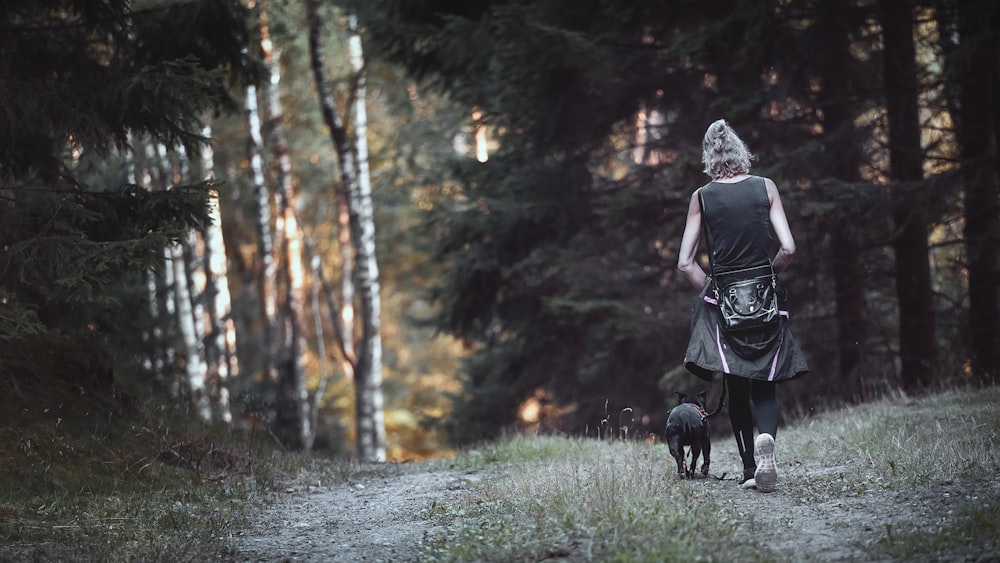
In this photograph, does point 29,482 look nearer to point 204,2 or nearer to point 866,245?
point 204,2

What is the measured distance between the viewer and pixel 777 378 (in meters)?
5.56

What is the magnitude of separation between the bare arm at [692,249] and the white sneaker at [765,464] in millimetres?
1036

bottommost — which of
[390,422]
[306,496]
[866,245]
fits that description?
[390,422]

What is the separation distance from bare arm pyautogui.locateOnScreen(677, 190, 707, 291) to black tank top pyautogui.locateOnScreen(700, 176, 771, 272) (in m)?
0.09

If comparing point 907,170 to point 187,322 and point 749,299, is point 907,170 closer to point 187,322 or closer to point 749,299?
point 749,299

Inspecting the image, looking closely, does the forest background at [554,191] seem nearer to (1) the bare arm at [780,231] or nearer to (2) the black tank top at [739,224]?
(2) the black tank top at [739,224]

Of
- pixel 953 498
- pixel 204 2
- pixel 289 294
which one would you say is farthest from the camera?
pixel 289 294

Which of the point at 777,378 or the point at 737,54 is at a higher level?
the point at 737,54

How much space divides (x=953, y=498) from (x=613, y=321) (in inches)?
304

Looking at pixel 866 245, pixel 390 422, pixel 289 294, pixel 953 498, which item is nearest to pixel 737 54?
pixel 866 245

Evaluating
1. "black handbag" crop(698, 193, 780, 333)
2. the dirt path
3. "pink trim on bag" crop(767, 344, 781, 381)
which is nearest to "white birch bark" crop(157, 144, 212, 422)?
the dirt path

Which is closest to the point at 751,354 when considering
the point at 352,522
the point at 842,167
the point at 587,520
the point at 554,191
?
the point at 587,520

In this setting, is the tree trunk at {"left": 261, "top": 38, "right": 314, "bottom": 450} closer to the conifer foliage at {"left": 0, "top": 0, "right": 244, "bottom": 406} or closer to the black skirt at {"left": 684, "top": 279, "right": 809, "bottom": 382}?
the conifer foliage at {"left": 0, "top": 0, "right": 244, "bottom": 406}

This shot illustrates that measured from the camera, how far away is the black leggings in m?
5.69
